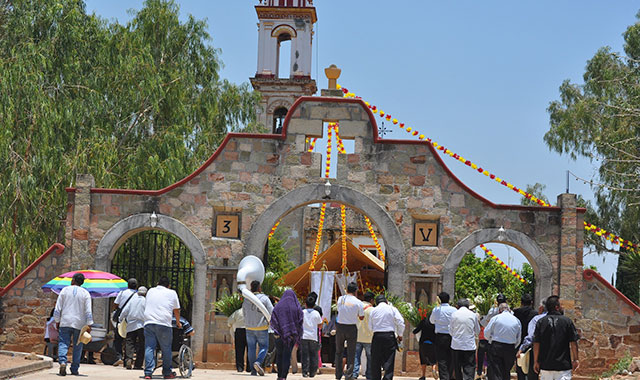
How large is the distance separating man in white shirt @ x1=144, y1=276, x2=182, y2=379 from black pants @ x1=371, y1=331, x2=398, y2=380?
117 inches

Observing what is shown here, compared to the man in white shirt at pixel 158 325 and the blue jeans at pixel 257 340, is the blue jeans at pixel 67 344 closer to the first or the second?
the man in white shirt at pixel 158 325

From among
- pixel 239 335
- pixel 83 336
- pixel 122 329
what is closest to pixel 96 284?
pixel 122 329

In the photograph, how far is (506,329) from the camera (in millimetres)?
13961

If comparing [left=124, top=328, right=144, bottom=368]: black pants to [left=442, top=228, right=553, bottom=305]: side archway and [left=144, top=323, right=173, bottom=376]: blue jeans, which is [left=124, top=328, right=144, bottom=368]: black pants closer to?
[left=144, top=323, right=173, bottom=376]: blue jeans

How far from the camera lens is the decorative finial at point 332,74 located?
19.5 m

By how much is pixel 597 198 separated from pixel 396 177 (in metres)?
16.6

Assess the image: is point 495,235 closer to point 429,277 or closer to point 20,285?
point 429,277

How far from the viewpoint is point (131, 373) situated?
15.5 meters

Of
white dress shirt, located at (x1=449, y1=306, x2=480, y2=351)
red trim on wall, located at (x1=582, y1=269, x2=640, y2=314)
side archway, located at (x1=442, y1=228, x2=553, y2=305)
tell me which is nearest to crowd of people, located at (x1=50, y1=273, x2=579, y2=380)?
white dress shirt, located at (x1=449, y1=306, x2=480, y2=351)

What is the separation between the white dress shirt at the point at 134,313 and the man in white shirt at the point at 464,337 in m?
5.19

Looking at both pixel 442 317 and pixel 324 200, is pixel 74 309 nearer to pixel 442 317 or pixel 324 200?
pixel 442 317

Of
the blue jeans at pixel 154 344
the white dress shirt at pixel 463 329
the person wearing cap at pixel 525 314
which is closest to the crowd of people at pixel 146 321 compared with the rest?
the blue jeans at pixel 154 344

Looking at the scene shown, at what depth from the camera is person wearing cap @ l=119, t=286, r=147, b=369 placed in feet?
54.0

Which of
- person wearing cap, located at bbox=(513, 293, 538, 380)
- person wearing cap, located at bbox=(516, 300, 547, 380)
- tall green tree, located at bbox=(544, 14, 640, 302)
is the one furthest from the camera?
tall green tree, located at bbox=(544, 14, 640, 302)
